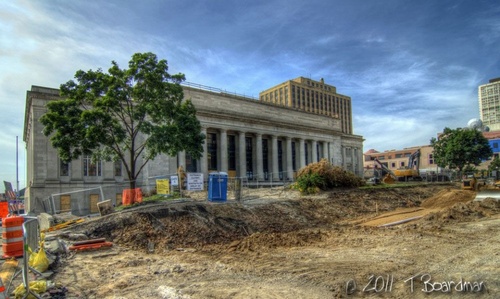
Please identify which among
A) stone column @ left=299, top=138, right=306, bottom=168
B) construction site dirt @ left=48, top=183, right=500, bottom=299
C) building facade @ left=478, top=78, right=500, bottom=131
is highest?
building facade @ left=478, top=78, right=500, bottom=131

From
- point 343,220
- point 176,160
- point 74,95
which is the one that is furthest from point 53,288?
point 176,160

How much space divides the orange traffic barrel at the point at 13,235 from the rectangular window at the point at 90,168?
31404mm

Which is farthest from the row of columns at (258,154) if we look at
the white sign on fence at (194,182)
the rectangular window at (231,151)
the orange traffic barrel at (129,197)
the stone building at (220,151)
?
the white sign on fence at (194,182)

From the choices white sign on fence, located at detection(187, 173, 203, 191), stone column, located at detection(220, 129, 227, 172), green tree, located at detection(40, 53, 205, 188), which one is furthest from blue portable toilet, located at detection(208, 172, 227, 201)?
stone column, located at detection(220, 129, 227, 172)

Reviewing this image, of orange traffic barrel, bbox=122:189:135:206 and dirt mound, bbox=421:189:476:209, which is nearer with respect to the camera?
orange traffic barrel, bbox=122:189:135:206

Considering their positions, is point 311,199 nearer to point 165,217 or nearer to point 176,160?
point 165,217

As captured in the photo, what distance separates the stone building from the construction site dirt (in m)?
12.6

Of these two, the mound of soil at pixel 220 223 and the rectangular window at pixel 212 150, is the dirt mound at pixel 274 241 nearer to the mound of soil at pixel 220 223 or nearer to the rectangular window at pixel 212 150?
the mound of soil at pixel 220 223

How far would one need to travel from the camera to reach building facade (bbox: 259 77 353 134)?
149250 mm

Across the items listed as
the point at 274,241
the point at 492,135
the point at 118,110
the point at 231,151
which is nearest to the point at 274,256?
the point at 274,241

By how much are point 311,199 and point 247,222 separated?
7544mm

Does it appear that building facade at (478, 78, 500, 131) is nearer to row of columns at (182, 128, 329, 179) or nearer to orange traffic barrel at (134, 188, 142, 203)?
row of columns at (182, 128, 329, 179)

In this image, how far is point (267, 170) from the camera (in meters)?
58.6

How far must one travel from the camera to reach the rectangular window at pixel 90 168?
39.9 meters
